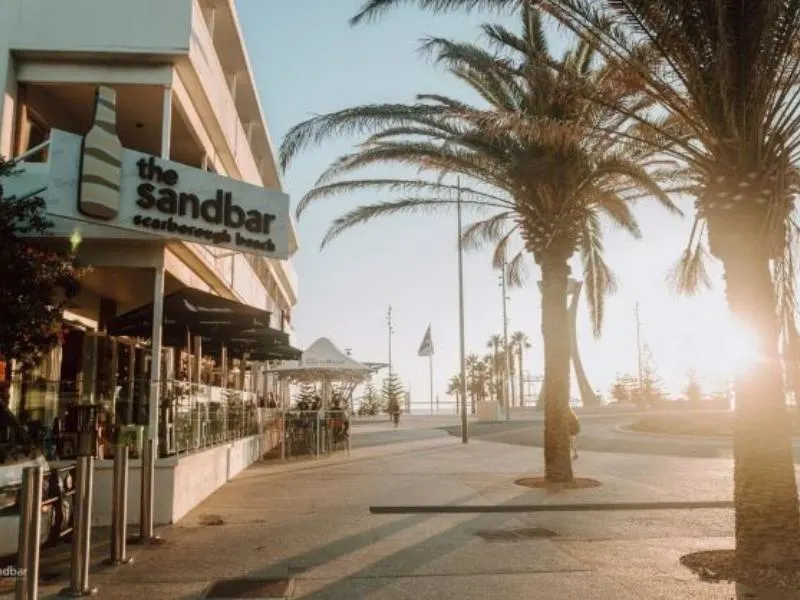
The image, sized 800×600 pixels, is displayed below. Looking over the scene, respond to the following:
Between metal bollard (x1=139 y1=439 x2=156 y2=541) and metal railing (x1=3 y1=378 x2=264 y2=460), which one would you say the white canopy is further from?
metal bollard (x1=139 y1=439 x2=156 y2=541)

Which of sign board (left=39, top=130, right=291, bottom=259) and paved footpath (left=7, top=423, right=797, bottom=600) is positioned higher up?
sign board (left=39, top=130, right=291, bottom=259)

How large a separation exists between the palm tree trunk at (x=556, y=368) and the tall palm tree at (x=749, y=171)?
→ 5913mm

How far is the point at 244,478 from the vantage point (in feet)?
49.5

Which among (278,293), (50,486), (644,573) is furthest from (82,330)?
(278,293)

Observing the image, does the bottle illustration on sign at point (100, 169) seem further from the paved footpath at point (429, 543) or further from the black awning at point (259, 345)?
the black awning at point (259, 345)

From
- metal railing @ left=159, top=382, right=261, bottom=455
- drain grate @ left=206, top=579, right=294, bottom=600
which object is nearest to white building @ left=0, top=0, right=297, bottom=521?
metal railing @ left=159, top=382, right=261, bottom=455

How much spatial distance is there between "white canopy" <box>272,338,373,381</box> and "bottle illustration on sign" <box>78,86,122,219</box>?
11649mm

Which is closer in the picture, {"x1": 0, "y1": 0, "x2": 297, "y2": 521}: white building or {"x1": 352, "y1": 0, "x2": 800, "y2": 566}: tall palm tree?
{"x1": 352, "y1": 0, "x2": 800, "y2": 566}: tall palm tree

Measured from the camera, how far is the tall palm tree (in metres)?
7.02

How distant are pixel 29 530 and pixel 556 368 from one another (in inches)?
404

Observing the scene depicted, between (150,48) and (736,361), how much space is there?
9.14 meters

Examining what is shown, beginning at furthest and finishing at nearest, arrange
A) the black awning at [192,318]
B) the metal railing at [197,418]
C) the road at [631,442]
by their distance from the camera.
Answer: the road at [631,442] → the black awning at [192,318] → the metal railing at [197,418]

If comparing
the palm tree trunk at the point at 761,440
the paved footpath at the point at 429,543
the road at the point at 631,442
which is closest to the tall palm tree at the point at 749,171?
the palm tree trunk at the point at 761,440

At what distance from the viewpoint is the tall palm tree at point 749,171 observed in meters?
7.02
